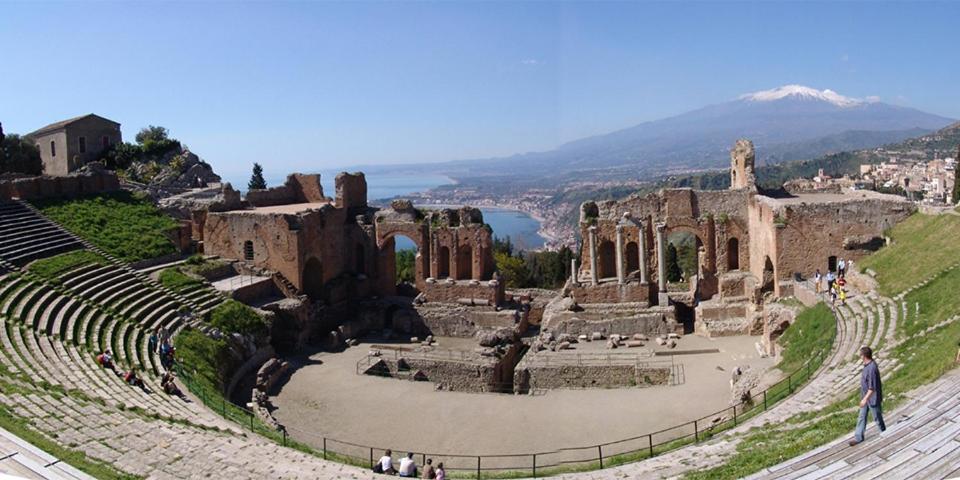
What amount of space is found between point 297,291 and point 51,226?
11318mm

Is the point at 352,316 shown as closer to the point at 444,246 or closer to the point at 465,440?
the point at 444,246

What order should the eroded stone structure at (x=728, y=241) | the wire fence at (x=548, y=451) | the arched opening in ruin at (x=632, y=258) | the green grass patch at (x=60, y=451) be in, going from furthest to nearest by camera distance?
1. the arched opening in ruin at (x=632, y=258)
2. the eroded stone structure at (x=728, y=241)
3. the wire fence at (x=548, y=451)
4. the green grass patch at (x=60, y=451)

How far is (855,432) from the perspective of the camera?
13.4 m

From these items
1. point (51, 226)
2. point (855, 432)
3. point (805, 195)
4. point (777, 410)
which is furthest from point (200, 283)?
point (805, 195)

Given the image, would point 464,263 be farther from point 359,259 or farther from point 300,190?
point 300,190

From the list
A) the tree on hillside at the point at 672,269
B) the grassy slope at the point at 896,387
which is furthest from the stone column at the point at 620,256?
the tree on hillside at the point at 672,269

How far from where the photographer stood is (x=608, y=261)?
125 ft

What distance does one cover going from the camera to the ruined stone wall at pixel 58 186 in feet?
116

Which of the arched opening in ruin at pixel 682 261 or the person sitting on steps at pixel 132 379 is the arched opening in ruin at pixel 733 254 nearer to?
the arched opening in ruin at pixel 682 261

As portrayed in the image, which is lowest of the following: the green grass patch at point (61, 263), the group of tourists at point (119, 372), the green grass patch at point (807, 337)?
the green grass patch at point (807, 337)

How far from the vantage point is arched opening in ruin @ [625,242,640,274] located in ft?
125

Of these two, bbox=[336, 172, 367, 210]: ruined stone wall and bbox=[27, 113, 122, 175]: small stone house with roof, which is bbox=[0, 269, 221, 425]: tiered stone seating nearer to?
bbox=[336, 172, 367, 210]: ruined stone wall

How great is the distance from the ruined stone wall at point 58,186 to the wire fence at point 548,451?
17.5 m

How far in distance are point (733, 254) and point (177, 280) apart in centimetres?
2629
